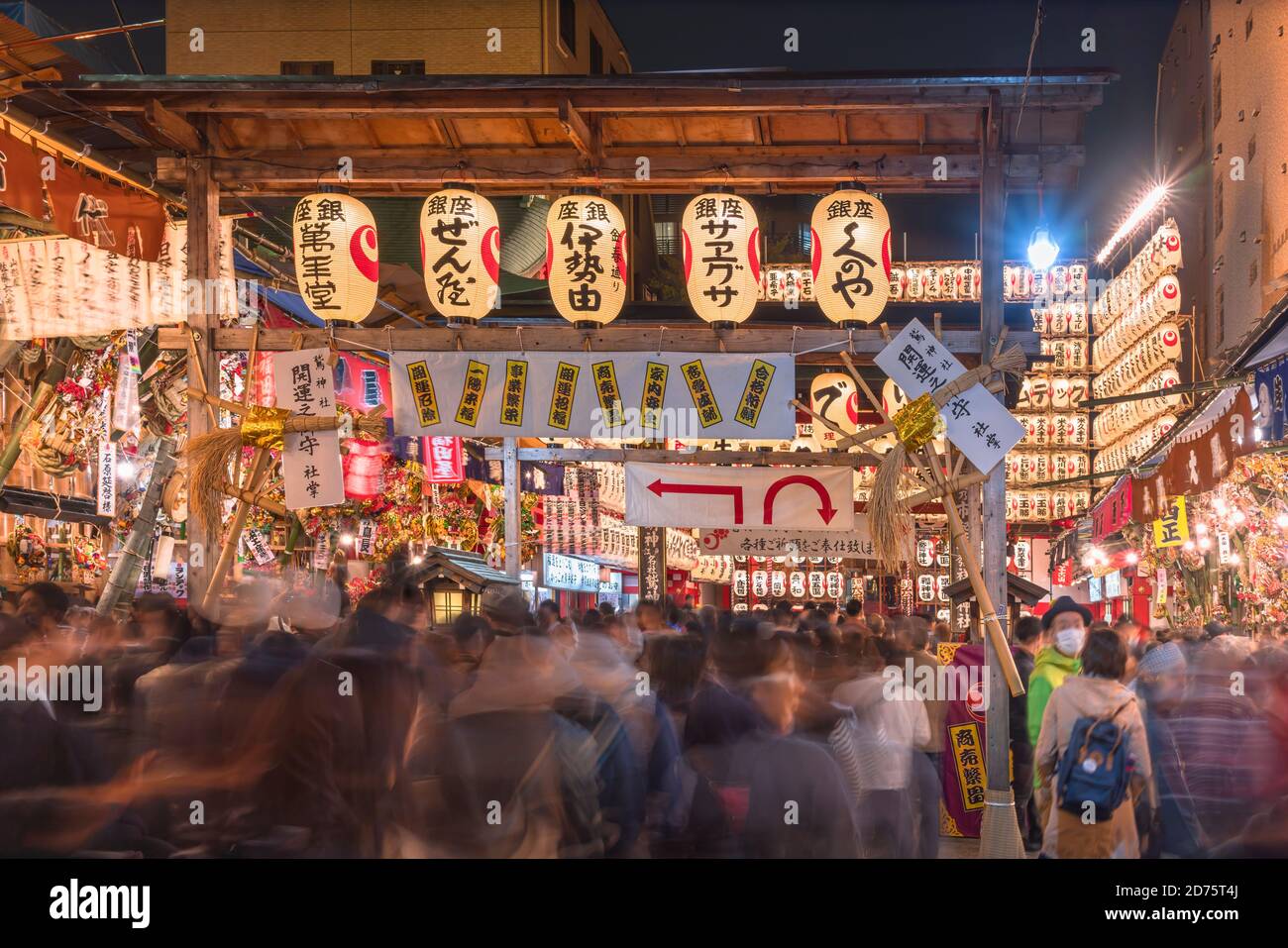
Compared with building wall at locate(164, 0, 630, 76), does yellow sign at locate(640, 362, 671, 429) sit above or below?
below

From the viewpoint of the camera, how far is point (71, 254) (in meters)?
13.3

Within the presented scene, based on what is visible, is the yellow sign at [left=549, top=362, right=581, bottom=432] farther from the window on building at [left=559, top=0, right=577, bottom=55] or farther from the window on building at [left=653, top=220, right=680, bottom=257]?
the window on building at [left=653, top=220, right=680, bottom=257]

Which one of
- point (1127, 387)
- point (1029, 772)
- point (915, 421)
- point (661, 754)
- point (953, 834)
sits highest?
point (1127, 387)

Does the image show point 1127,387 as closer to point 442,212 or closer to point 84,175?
point 442,212

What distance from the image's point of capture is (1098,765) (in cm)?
630

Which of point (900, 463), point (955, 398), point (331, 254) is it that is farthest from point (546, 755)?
point (331, 254)

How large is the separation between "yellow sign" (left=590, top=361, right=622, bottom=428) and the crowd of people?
436 centimetres

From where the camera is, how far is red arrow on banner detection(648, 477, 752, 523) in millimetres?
13719

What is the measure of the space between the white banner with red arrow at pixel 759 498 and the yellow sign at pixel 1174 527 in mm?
9358

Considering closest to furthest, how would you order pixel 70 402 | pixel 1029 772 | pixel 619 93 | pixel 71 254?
1. pixel 1029 772
2. pixel 619 93
3. pixel 71 254
4. pixel 70 402

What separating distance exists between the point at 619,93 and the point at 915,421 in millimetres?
4350

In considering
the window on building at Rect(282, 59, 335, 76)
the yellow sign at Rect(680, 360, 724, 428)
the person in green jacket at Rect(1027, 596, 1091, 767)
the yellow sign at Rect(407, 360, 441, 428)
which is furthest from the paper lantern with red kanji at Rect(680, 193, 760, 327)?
the window on building at Rect(282, 59, 335, 76)

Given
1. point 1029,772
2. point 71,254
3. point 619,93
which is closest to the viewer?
point 1029,772

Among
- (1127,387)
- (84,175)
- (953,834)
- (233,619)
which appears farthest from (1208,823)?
(1127,387)
